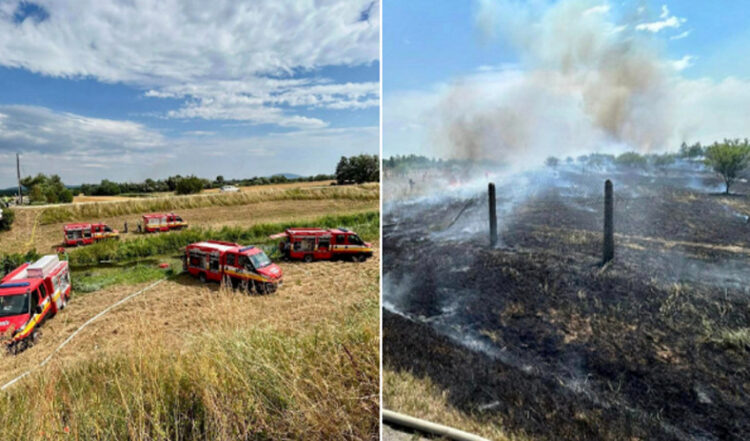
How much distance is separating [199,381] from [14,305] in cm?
129

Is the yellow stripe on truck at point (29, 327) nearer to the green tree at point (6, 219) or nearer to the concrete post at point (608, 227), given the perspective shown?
the green tree at point (6, 219)

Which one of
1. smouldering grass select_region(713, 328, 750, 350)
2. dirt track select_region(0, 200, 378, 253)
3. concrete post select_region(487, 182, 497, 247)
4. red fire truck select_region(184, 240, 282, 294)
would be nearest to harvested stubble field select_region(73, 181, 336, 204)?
dirt track select_region(0, 200, 378, 253)

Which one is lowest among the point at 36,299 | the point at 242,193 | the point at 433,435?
the point at 433,435

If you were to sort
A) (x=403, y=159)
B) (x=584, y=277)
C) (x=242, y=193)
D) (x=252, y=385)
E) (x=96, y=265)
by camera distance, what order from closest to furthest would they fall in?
(x=252, y=385) → (x=584, y=277) → (x=96, y=265) → (x=403, y=159) → (x=242, y=193)

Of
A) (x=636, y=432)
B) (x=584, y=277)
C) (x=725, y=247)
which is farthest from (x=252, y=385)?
(x=725, y=247)

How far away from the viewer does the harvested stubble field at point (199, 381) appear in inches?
65.9

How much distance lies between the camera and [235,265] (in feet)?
15.8

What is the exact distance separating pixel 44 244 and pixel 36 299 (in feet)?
2.21

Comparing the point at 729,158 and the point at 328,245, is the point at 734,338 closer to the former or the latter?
the point at 729,158

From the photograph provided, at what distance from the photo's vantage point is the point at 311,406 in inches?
69.4

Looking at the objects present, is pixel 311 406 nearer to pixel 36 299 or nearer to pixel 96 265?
pixel 36 299

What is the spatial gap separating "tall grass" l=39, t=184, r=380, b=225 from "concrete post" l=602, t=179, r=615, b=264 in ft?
9.85

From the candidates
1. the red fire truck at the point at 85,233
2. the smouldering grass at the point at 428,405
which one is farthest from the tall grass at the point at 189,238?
the smouldering grass at the point at 428,405

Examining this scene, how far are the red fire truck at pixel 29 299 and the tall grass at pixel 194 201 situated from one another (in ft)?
1.43
